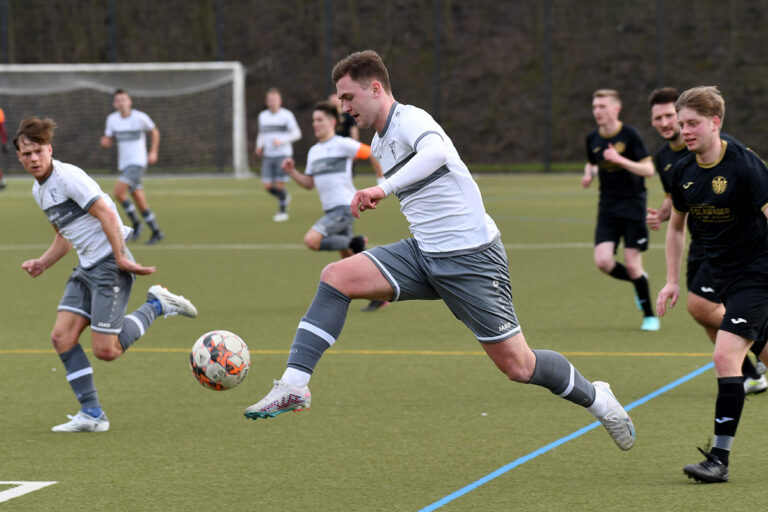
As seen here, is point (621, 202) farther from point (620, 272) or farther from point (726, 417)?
point (726, 417)

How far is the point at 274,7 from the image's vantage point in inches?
1359

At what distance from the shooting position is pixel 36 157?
653 centimetres

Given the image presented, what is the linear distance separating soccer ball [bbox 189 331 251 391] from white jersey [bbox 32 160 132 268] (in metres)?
1.37

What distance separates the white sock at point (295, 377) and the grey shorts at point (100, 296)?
209 centimetres

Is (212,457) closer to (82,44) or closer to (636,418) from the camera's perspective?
(636,418)

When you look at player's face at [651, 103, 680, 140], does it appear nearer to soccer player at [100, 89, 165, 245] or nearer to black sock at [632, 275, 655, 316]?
black sock at [632, 275, 655, 316]

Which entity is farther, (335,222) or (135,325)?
(335,222)

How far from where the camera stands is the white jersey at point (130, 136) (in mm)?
17312

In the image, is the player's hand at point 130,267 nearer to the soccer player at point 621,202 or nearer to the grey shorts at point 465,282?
the grey shorts at point 465,282

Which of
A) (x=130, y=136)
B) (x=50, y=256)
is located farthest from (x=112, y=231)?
(x=130, y=136)

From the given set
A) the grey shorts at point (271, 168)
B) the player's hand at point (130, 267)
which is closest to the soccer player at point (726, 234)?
the player's hand at point (130, 267)

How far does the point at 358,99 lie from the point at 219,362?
1.49 metres

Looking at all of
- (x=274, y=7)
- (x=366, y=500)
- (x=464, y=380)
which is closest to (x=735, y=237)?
(x=366, y=500)

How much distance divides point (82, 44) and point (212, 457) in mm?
30383
